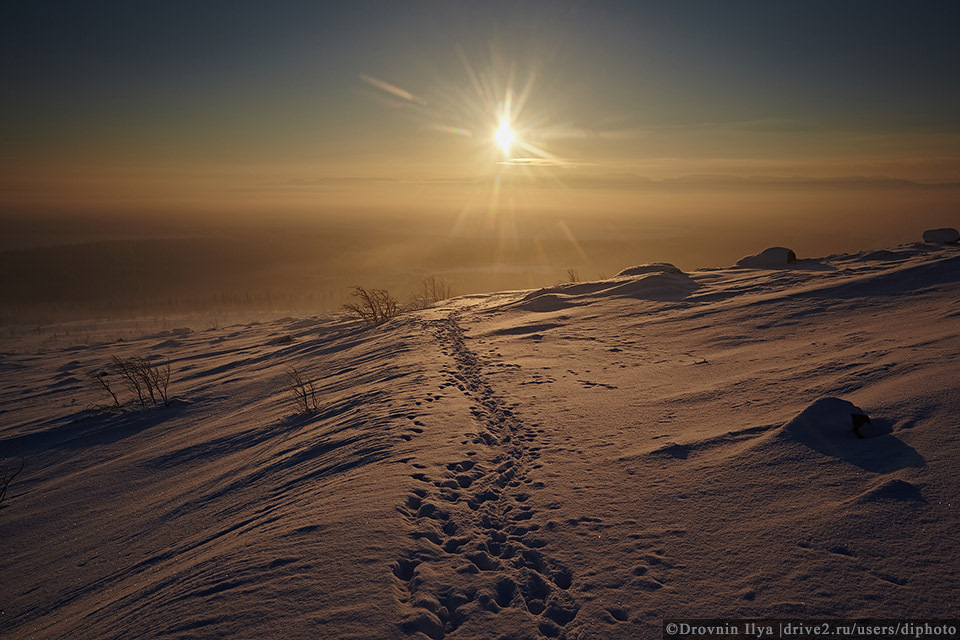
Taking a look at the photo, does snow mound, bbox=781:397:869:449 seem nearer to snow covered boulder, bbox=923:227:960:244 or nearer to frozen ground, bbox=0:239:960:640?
frozen ground, bbox=0:239:960:640

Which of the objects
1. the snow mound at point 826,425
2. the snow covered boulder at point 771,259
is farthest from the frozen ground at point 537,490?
the snow covered boulder at point 771,259

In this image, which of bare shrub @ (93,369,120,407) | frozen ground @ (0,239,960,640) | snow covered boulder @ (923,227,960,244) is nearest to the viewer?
frozen ground @ (0,239,960,640)

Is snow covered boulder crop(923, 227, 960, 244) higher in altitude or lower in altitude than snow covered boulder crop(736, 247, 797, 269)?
higher

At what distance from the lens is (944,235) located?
954 cm

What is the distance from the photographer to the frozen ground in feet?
7.00

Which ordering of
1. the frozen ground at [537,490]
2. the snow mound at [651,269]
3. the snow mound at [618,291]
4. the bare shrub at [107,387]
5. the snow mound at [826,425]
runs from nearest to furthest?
the frozen ground at [537,490], the snow mound at [826,425], the bare shrub at [107,387], the snow mound at [618,291], the snow mound at [651,269]

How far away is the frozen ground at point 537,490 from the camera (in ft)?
7.00

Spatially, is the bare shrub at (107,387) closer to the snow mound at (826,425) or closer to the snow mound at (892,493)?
the snow mound at (826,425)

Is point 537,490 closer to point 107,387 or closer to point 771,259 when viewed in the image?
point 107,387

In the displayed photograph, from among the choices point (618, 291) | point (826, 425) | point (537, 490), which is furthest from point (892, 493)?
A: point (618, 291)

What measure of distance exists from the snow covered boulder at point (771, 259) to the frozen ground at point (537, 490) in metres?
3.41

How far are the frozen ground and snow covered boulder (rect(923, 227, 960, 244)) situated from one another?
12.2 ft

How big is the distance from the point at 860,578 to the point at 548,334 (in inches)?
214

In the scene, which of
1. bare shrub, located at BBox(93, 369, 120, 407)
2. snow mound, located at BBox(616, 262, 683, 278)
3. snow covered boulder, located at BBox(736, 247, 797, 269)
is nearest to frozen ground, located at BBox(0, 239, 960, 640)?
bare shrub, located at BBox(93, 369, 120, 407)
